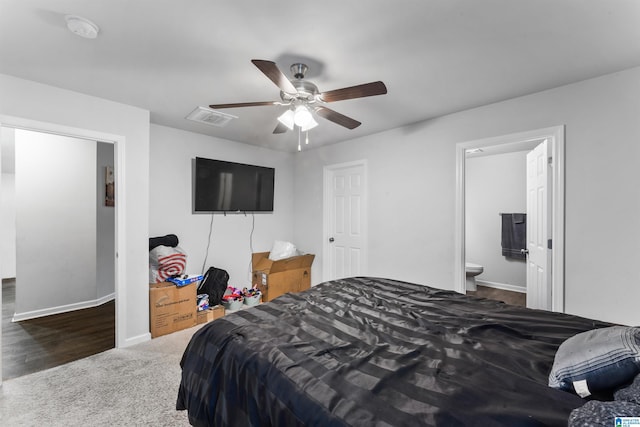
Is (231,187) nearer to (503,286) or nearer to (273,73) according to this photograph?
(273,73)

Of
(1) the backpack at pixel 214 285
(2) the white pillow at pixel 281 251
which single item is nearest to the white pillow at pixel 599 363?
(1) the backpack at pixel 214 285

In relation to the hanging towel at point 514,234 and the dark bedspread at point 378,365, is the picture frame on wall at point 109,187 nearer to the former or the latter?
the dark bedspread at point 378,365

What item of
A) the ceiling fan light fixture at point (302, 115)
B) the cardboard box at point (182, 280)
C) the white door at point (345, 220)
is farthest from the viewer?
the white door at point (345, 220)

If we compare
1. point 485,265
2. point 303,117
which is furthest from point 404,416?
point 485,265

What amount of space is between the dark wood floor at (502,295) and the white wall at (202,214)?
3.05 m

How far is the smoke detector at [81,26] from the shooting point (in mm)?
1590

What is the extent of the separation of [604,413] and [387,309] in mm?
1139

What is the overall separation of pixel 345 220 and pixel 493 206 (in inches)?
112

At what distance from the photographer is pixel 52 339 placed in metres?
2.94

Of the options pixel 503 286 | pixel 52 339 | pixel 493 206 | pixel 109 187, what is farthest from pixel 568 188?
pixel 109 187

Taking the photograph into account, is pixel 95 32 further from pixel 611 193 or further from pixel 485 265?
pixel 485 265

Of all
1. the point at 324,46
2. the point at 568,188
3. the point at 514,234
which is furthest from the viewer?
the point at 514,234

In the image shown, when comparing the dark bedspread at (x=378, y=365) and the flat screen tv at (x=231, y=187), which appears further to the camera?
the flat screen tv at (x=231, y=187)

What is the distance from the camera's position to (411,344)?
1319 millimetres
